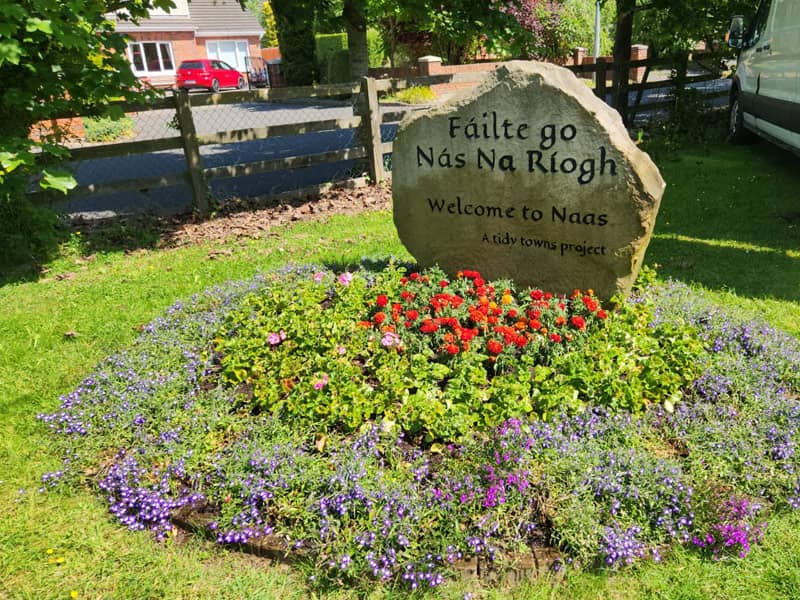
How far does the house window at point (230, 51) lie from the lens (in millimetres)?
44469

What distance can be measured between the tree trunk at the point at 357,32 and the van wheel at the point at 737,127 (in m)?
6.59

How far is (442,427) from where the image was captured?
3469 mm

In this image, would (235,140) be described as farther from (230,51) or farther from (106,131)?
(230,51)

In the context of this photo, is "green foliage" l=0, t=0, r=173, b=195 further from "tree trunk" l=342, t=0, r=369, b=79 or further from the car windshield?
the car windshield

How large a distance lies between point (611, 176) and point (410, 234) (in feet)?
5.74

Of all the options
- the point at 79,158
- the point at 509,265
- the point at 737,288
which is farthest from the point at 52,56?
the point at 737,288

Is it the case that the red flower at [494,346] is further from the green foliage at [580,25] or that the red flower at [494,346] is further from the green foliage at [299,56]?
the green foliage at [580,25]

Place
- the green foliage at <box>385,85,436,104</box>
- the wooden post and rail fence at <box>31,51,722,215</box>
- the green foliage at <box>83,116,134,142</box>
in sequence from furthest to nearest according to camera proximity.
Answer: the green foliage at <box>385,85,436,104</box>, the green foliage at <box>83,116,134,142</box>, the wooden post and rail fence at <box>31,51,722,215</box>

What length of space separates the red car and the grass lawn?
29.3 metres

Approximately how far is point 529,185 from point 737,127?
8528mm

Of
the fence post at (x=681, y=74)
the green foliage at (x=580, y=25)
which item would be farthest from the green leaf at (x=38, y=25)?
the green foliage at (x=580, y=25)

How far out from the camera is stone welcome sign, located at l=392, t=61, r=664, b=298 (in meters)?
4.21

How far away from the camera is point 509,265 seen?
4.94 meters

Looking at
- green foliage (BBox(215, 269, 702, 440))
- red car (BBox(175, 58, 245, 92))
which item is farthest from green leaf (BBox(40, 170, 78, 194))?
red car (BBox(175, 58, 245, 92))
